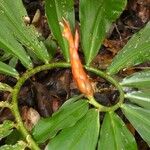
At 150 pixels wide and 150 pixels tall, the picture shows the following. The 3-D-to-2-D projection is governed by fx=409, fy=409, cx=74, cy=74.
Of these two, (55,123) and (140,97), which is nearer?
(55,123)

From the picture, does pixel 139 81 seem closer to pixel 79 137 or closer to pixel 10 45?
pixel 79 137

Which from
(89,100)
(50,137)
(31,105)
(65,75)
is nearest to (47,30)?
(65,75)

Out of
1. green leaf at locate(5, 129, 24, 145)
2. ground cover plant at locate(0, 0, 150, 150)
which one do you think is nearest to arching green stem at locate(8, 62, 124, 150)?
ground cover plant at locate(0, 0, 150, 150)

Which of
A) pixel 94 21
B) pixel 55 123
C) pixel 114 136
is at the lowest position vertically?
pixel 114 136

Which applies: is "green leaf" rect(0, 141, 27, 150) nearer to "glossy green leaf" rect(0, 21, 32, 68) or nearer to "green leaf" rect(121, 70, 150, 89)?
"glossy green leaf" rect(0, 21, 32, 68)

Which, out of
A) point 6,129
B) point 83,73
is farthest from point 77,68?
point 6,129

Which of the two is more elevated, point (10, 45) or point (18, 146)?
point (10, 45)
